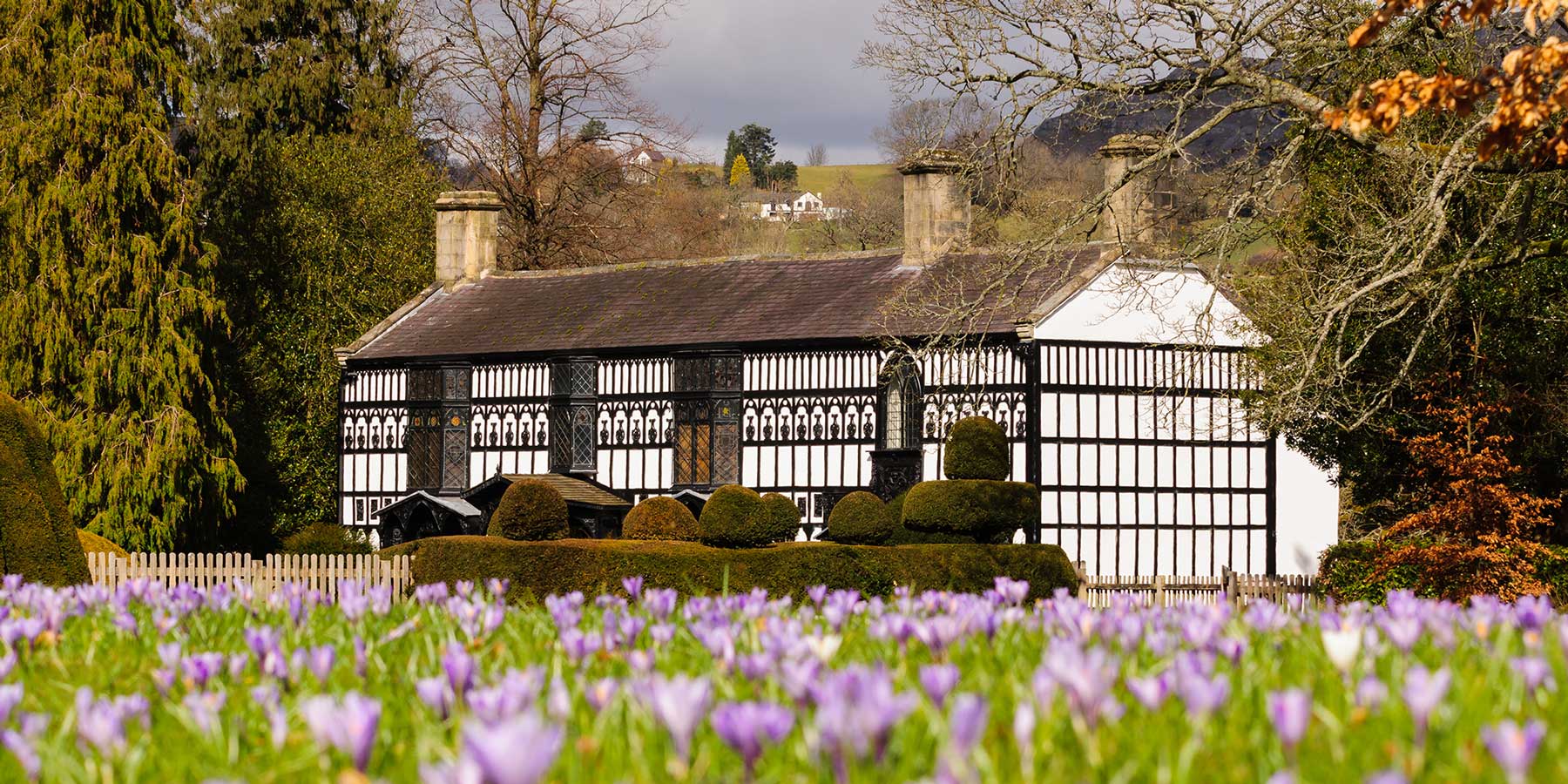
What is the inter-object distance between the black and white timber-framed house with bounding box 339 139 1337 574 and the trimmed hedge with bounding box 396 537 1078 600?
416 cm

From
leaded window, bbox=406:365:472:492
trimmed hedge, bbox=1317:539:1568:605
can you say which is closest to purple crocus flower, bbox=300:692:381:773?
trimmed hedge, bbox=1317:539:1568:605

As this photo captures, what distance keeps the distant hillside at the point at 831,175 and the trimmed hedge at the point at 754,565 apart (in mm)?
112753

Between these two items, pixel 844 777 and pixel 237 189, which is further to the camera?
pixel 237 189

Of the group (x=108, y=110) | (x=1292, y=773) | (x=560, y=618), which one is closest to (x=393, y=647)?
(x=560, y=618)

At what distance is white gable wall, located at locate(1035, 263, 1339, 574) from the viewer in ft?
98.5

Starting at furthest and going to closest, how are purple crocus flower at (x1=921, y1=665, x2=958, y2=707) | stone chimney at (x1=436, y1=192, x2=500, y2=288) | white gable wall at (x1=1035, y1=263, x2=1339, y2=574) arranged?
stone chimney at (x1=436, y1=192, x2=500, y2=288) < white gable wall at (x1=1035, y1=263, x2=1339, y2=574) < purple crocus flower at (x1=921, y1=665, x2=958, y2=707)

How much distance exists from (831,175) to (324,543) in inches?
4485

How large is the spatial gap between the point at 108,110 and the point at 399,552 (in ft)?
35.8

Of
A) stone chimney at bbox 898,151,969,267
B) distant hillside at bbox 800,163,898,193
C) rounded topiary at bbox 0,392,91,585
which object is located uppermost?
distant hillside at bbox 800,163,898,193

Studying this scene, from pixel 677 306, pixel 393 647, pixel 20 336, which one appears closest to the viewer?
pixel 393 647

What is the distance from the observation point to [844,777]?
278 centimetres

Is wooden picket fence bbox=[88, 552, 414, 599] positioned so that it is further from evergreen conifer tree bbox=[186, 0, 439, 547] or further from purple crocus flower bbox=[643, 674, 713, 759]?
purple crocus flower bbox=[643, 674, 713, 759]

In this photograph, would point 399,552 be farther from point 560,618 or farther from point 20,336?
point 560,618

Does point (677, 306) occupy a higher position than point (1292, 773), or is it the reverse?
point (677, 306)
